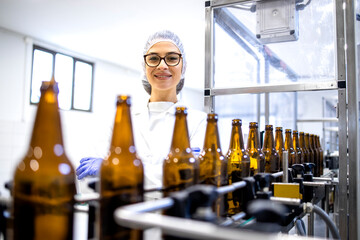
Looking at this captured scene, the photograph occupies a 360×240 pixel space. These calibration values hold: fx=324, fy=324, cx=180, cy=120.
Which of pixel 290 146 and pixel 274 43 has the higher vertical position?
pixel 274 43

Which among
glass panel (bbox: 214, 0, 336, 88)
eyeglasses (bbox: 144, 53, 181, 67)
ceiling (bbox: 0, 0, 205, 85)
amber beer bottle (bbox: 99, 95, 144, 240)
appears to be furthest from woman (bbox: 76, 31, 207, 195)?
ceiling (bbox: 0, 0, 205, 85)

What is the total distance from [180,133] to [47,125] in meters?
0.23

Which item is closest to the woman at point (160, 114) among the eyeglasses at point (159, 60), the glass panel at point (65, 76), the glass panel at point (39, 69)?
the eyeglasses at point (159, 60)

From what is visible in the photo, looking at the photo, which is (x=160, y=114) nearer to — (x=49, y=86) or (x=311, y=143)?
(x=311, y=143)

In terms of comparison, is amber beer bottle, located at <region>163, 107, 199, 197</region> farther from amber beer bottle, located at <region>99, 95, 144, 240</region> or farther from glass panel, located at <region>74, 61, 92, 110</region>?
glass panel, located at <region>74, 61, 92, 110</region>

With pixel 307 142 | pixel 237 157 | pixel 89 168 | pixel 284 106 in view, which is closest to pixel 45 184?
pixel 237 157

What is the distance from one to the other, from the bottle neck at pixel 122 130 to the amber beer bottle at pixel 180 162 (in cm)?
10

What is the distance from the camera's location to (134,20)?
3797mm

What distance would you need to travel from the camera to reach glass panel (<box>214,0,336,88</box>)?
53.7 inches

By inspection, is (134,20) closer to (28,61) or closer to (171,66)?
(28,61)

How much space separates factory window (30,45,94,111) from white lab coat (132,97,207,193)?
11.7 feet

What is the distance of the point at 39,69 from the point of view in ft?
16.0

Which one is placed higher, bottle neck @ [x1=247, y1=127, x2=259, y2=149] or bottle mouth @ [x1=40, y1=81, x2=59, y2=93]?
bottle mouth @ [x1=40, y1=81, x2=59, y2=93]

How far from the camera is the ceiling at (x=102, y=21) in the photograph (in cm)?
339
